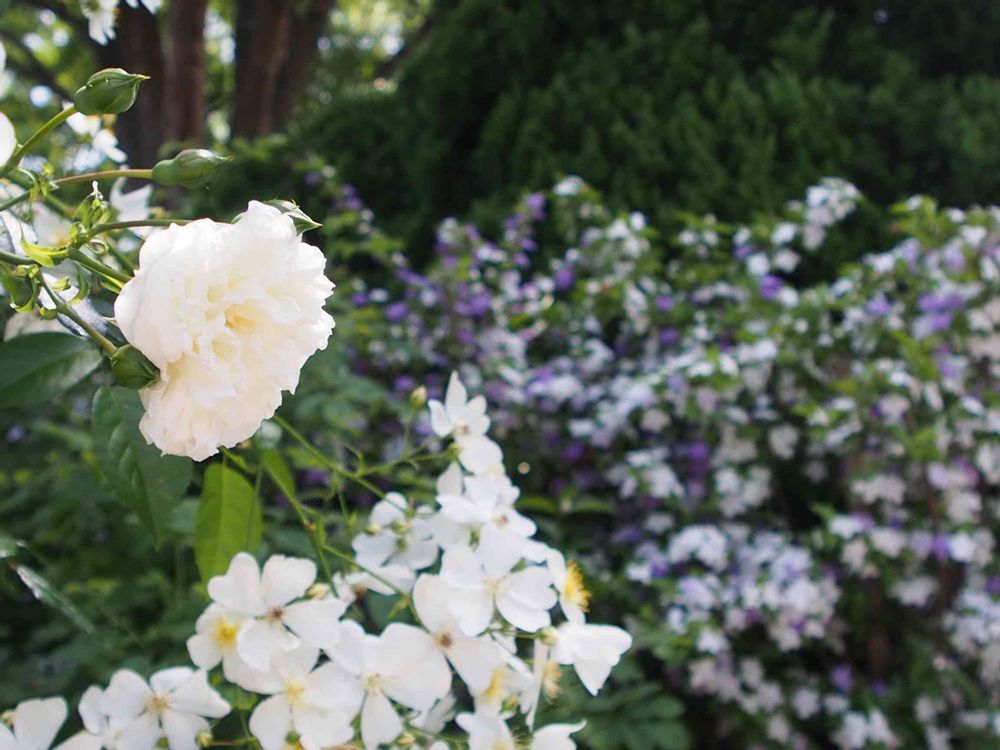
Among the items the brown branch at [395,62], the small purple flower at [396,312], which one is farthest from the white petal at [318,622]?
the brown branch at [395,62]

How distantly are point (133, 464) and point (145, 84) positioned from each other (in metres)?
5.20

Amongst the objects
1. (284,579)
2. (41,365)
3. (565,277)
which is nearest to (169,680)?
(284,579)

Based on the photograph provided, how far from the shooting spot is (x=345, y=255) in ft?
8.29

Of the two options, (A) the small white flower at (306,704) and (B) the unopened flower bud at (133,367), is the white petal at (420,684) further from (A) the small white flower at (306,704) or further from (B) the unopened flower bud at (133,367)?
(B) the unopened flower bud at (133,367)

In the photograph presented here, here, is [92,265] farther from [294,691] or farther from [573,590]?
[573,590]

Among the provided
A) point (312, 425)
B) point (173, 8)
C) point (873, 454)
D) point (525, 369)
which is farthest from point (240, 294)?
point (173, 8)

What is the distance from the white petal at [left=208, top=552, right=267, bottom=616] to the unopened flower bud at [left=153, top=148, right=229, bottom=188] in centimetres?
26

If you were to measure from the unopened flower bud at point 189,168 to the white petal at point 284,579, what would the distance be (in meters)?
0.26

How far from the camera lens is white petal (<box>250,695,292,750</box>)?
0.65 metres

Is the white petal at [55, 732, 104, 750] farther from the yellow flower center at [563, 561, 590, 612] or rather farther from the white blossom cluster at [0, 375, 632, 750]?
the yellow flower center at [563, 561, 590, 612]

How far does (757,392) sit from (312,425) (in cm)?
94

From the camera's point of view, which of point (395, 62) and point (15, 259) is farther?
point (395, 62)

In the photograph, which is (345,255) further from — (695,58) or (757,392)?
(695,58)

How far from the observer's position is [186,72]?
5129 mm
